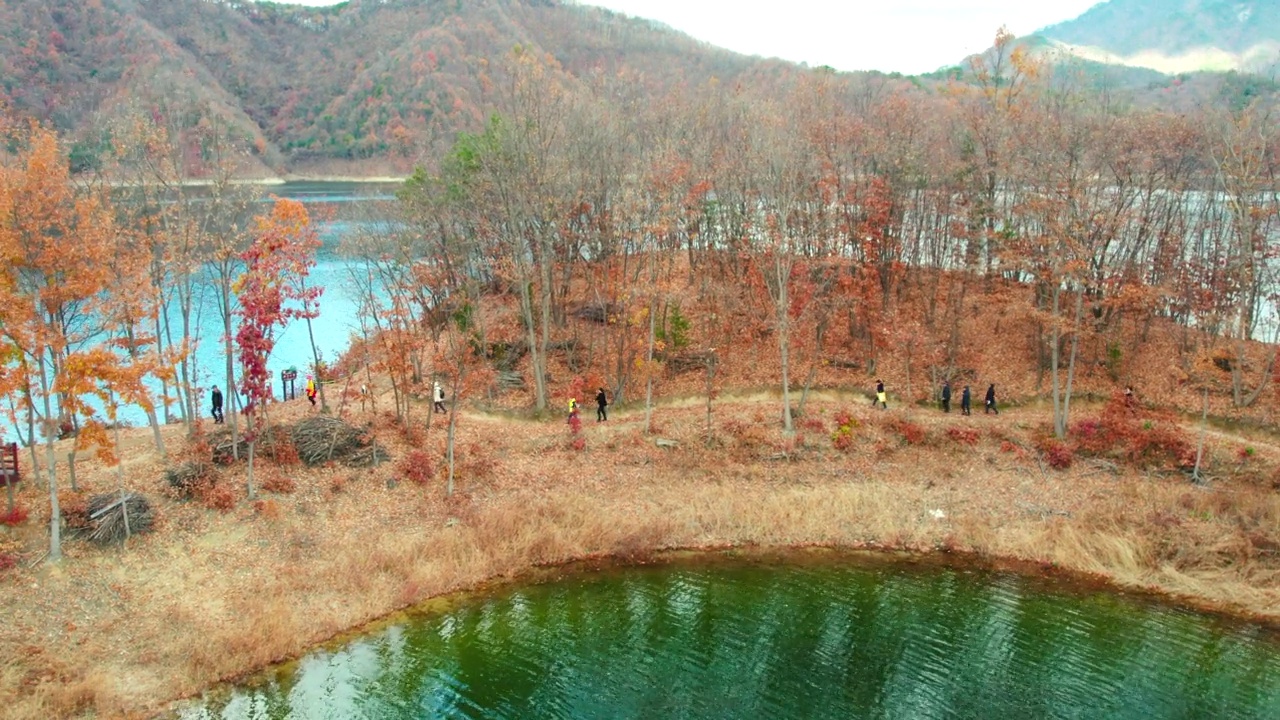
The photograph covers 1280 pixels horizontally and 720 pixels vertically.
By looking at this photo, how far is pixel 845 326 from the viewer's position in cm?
4094

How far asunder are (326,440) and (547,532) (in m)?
8.92

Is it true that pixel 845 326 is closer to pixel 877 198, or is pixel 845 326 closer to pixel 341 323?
pixel 877 198

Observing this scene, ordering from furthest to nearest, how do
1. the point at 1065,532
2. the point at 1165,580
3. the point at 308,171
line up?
the point at 308,171
the point at 1065,532
the point at 1165,580

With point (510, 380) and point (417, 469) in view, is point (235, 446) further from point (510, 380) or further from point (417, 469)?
point (510, 380)

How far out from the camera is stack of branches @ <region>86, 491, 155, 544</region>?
23.2m

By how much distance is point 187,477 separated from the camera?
86.5 feet

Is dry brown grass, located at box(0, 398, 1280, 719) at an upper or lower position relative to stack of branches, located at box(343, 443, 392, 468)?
lower

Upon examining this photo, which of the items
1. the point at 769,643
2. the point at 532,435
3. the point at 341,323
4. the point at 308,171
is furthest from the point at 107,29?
the point at 769,643

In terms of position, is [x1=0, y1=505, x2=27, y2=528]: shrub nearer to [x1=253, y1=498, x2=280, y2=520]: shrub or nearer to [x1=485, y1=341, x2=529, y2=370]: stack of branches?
[x1=253, y1=498, x2=280, y2=520]: shrub

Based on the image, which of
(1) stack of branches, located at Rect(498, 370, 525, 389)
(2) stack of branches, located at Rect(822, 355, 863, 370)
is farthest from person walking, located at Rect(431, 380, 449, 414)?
(2) stack of branches, located at Rect(822, 355, 863, 370)

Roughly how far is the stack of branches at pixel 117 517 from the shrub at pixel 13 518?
1.57m

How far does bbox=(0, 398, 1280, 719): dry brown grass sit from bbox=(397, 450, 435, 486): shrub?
1.10 feet

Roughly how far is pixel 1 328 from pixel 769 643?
20854mm

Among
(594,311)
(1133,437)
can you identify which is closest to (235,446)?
(594,311)
